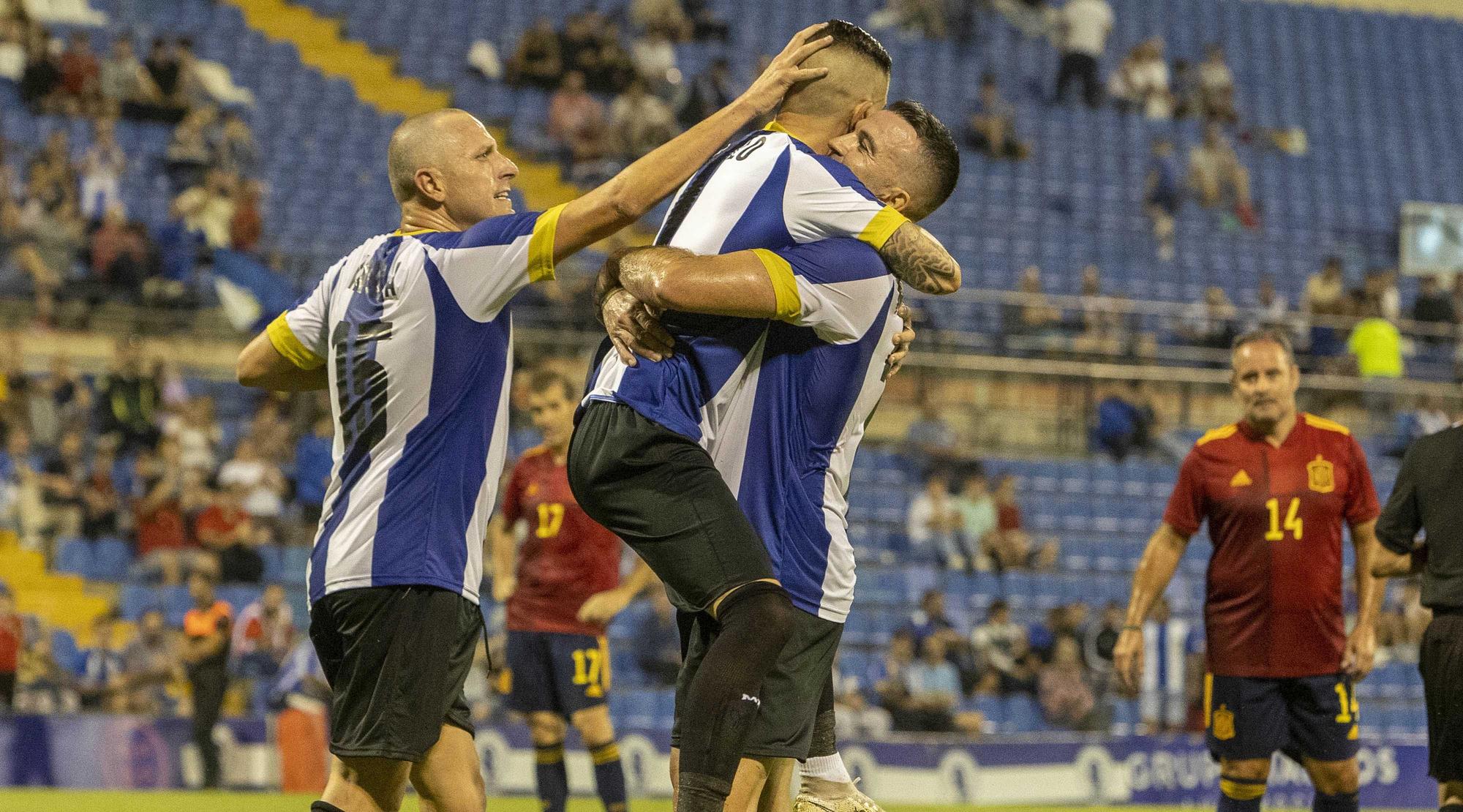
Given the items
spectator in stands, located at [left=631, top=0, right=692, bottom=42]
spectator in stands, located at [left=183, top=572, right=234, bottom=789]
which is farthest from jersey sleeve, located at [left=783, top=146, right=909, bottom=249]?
spectator in stands, located at [left=631, top=0, right=692, bottom=42]

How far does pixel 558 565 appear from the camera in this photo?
8.98 metres

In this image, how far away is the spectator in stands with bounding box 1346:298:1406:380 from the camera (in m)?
18.3

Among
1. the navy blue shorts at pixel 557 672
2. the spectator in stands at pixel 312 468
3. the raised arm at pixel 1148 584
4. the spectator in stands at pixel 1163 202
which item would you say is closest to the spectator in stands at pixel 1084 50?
the spectator in stands at pixel 1163 202

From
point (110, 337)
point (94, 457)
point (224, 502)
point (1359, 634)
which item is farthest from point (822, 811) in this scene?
point (110, 337)

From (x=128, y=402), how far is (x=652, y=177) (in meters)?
11.1

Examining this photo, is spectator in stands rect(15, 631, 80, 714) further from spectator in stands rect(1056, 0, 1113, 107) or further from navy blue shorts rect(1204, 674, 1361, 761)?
spectator in stands rect(1056, 0, 1113, 107)

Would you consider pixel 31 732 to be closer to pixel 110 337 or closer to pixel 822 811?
pixel 110 337

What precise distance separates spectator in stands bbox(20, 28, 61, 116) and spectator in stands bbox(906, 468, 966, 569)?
9693mm

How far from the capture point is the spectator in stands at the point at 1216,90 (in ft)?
75.0

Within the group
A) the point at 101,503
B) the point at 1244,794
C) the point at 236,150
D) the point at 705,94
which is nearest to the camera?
the point at 1244,794

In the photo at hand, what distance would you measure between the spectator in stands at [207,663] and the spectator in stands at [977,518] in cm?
651

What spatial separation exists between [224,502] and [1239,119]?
50.4 feet

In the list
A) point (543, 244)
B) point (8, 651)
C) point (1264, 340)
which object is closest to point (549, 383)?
point (1264, 340)

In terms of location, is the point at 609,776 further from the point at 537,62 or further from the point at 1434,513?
the point at 537,62
